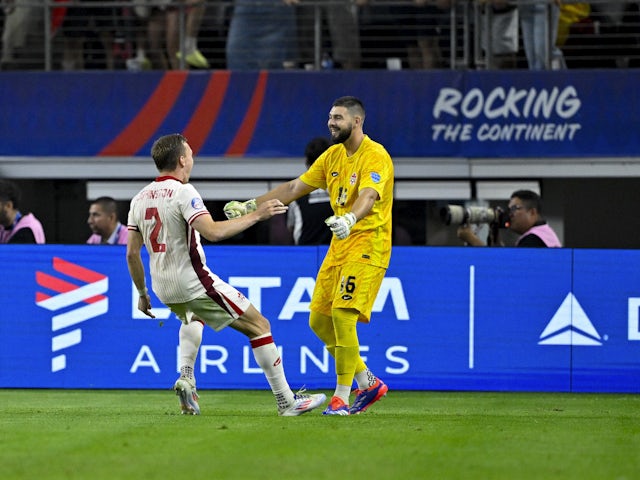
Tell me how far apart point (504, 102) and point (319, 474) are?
457 inches

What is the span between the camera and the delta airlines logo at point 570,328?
42.1 ft

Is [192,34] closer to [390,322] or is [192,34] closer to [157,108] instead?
[157,108]

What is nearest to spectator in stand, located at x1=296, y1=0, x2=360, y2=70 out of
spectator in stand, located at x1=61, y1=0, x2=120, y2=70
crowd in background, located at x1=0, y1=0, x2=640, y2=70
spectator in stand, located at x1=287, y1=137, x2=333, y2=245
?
crowd in background, located at x1=0, y1=0, x2=640, y2=70

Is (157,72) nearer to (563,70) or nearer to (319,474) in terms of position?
(563,70)

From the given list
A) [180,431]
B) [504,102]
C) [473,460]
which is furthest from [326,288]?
[504,102]

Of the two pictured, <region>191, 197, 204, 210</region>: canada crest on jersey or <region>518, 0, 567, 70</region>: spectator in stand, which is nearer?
<region>191, 197, 204, 210</region>: canada crest on jersey

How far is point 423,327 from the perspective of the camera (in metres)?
13.0

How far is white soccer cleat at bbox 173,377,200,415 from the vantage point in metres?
9.30

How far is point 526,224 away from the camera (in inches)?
527

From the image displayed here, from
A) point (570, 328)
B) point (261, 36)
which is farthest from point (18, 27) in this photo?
point (570, 328)

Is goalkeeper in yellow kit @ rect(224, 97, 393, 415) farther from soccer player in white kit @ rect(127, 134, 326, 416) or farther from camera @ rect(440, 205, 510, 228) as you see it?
camera @ rect(440, 205, 510, 228)

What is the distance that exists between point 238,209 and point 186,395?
1349 mm

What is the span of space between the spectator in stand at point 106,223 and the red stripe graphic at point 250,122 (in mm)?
3956

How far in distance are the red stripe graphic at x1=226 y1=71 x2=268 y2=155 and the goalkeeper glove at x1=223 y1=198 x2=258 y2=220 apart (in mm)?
8088
